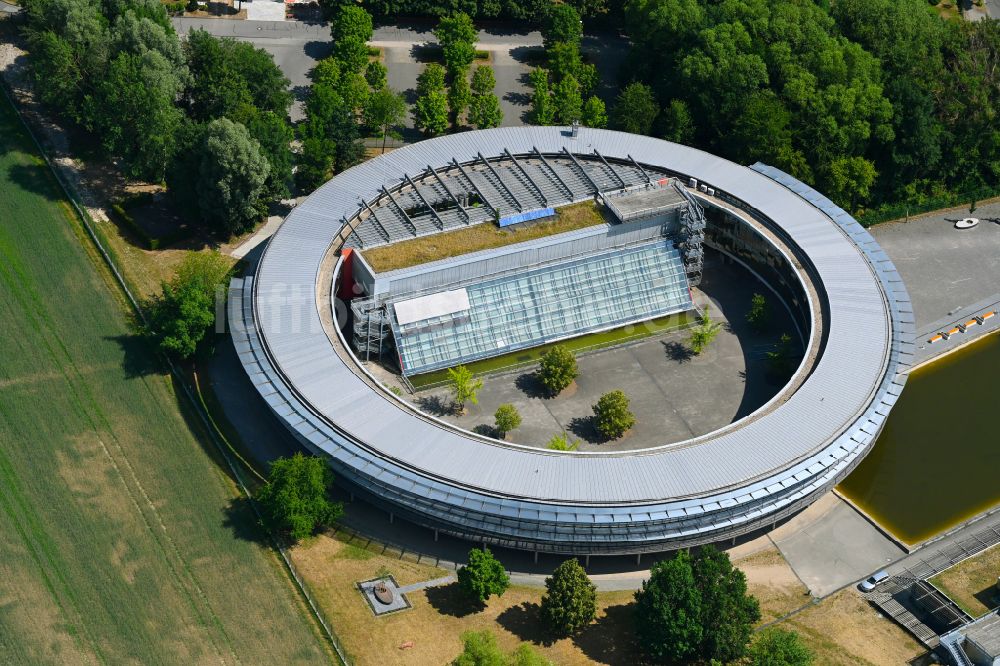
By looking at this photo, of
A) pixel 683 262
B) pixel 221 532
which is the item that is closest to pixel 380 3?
pixel 683 262

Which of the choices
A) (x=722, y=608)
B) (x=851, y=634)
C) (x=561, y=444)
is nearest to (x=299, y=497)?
(x=561, y=444)

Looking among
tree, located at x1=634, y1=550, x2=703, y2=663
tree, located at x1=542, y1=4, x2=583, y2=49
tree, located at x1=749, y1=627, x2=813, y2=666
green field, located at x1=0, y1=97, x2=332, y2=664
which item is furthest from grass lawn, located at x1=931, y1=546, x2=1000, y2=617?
tree, located at x1=542, y1=4, x2=583, y2=49

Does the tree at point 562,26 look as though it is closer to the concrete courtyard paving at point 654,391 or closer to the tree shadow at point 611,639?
the concrete courtyard paving at point 654,391

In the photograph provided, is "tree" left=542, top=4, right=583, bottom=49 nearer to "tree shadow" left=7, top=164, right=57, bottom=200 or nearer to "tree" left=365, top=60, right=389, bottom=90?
"tree" left=365, top=60, right=389, bottom=90

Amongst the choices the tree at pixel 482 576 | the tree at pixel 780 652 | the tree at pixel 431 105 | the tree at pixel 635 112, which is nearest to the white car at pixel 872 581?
the tree at pixel 780 652

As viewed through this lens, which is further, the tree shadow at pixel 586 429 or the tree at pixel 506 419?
the tree shadow at pixel 586 429

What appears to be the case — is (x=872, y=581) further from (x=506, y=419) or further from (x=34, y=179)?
(x=34, y=179)
